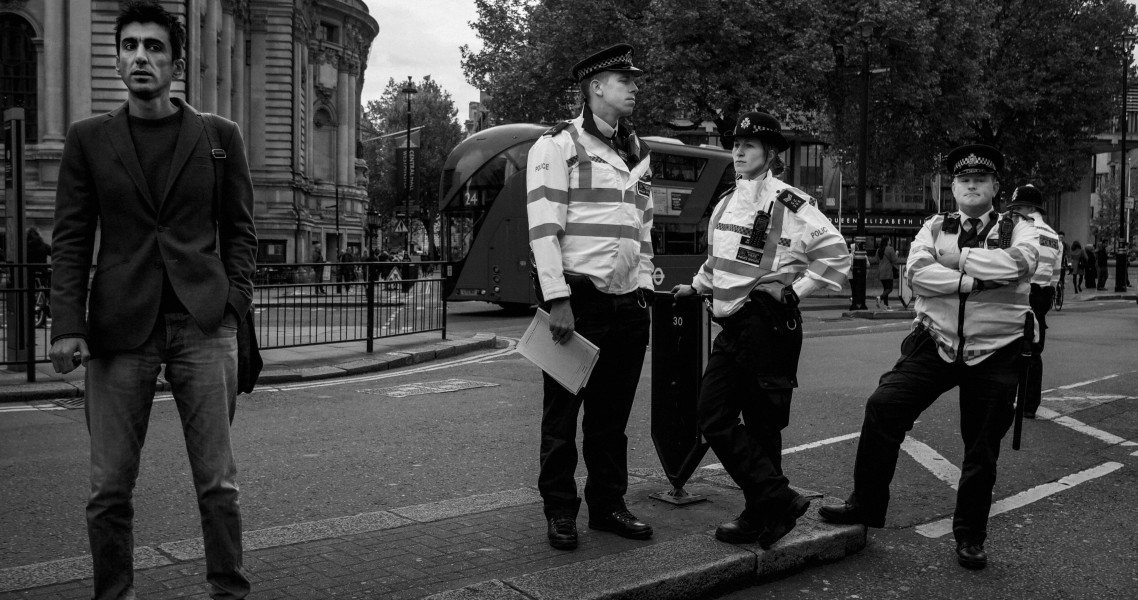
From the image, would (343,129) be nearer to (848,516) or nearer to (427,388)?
(427,388)

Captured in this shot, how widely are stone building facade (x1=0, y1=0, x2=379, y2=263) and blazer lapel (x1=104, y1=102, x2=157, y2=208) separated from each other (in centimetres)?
2004

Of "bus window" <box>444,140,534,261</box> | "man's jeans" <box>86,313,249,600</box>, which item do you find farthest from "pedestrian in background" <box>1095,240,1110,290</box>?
"man's jeans" <box>86,313,249,600</box>

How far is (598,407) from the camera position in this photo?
4621 millimetres

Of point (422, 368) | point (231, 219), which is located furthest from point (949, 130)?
point (231, 219)

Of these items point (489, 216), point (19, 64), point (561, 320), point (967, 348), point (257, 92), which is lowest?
point (967, 348)

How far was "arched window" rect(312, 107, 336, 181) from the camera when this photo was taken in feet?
195

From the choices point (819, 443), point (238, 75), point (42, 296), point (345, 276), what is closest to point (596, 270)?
point (819, 443)

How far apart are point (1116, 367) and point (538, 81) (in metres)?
22.0

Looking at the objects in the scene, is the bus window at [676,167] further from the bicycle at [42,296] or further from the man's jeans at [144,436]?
the man's jeans at [144,436]

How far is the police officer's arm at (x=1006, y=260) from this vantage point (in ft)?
15.3

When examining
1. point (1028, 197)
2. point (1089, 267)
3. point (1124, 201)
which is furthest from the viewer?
point (1089, 267)

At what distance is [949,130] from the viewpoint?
34.0 m

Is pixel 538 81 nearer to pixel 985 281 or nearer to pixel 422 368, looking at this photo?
pixel 422 368

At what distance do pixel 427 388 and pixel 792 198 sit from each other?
6.28m
